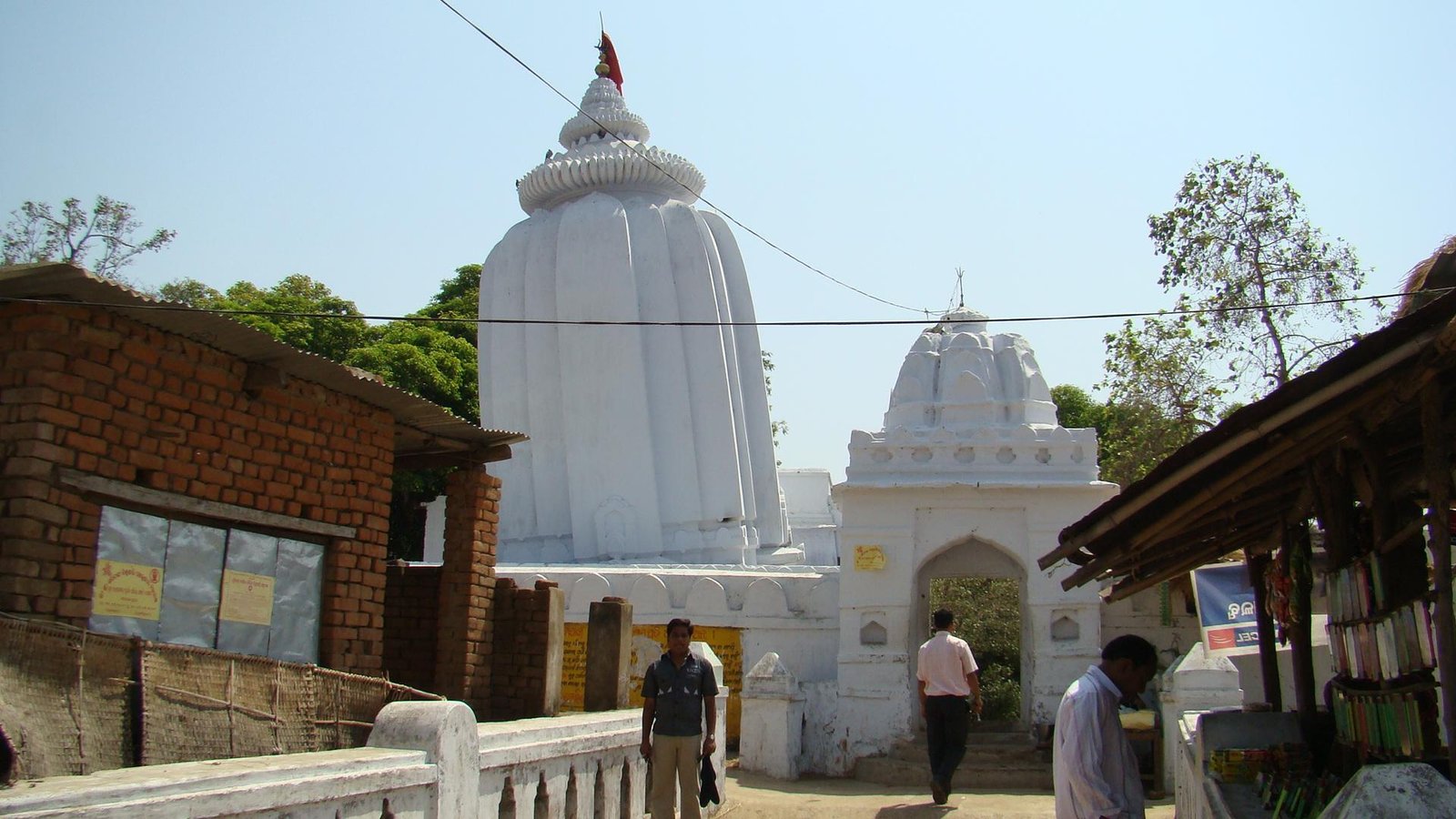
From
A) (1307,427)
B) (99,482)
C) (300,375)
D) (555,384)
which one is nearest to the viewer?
(1307,427)

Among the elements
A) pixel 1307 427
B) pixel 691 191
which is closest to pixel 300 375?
pixel 1307 427

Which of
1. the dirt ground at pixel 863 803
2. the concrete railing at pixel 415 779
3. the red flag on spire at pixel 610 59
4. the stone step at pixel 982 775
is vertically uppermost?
the red flag on spire at pixel 610 59

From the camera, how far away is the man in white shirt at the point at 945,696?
1084cm

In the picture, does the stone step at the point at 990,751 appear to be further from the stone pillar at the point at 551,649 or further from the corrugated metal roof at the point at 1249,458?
the corrugated metal roof at the point at 1249,458

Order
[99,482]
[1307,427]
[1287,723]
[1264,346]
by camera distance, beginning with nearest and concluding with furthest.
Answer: [1307,427] < [99,482] < [1287,723] < [1264,346]

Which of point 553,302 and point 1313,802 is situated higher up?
point 553,302

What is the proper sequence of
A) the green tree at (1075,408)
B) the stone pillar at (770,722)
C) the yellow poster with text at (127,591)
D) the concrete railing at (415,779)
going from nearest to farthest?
the concrete railing at (415,779)
the yellow poster with text at (127,591)
the stone pillar at (770,722)
the green tree at (1075,408)

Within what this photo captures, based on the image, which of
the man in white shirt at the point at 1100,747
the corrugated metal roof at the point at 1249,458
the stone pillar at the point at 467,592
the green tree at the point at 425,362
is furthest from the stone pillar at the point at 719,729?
the green tree at the point at 425,362

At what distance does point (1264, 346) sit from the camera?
17625mm

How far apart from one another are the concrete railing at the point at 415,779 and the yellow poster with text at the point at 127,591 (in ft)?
5.02

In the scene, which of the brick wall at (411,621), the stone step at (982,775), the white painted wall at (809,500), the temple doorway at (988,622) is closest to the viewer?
the brick wall at (411,621)

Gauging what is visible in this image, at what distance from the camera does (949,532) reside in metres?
15.4

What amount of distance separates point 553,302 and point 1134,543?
16117mm

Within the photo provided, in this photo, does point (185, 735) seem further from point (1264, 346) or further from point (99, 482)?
point (1264, 346)
